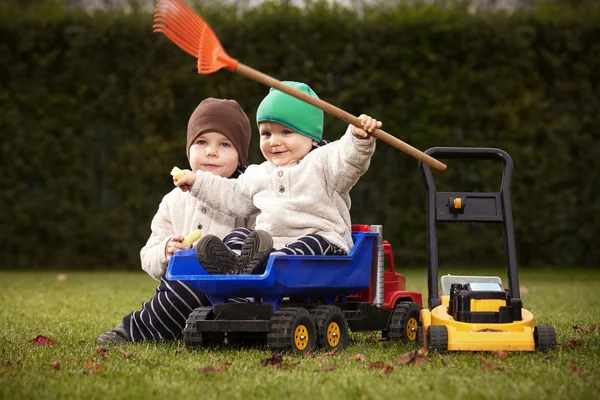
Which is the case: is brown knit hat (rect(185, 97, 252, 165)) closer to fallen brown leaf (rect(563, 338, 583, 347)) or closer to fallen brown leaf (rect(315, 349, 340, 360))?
fallen brown leaf (rect(315, 349, 340, 360))

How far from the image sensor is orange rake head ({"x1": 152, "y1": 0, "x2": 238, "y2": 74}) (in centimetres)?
375

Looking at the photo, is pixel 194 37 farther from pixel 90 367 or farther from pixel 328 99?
pixel 328 99

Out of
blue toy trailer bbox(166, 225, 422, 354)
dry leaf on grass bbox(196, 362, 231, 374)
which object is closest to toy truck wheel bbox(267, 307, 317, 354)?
blue toy trailer bbox(166, 225, 422, 354)

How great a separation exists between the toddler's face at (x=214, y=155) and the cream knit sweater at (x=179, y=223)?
18 centimetres

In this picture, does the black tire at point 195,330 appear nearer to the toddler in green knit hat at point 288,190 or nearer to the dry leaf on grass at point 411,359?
the toddler in green knit hat at point 288,190

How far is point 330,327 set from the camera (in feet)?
13.3

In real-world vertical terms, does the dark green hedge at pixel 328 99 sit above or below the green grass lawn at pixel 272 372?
above

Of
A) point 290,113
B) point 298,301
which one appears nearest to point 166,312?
point 298,301

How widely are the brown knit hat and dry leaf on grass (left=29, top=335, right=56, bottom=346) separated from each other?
1.23m

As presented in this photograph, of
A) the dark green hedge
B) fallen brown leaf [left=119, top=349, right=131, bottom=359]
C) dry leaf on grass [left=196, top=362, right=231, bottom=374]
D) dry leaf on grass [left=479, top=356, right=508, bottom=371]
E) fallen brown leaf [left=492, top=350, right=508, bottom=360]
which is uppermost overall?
the dark green hedge

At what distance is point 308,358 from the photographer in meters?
Answer: 3.70

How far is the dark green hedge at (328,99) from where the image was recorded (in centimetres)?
1044

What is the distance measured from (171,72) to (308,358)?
23.7ft

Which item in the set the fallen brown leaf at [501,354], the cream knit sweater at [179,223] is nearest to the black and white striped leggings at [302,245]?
the cream knit sweater at [179,223]
